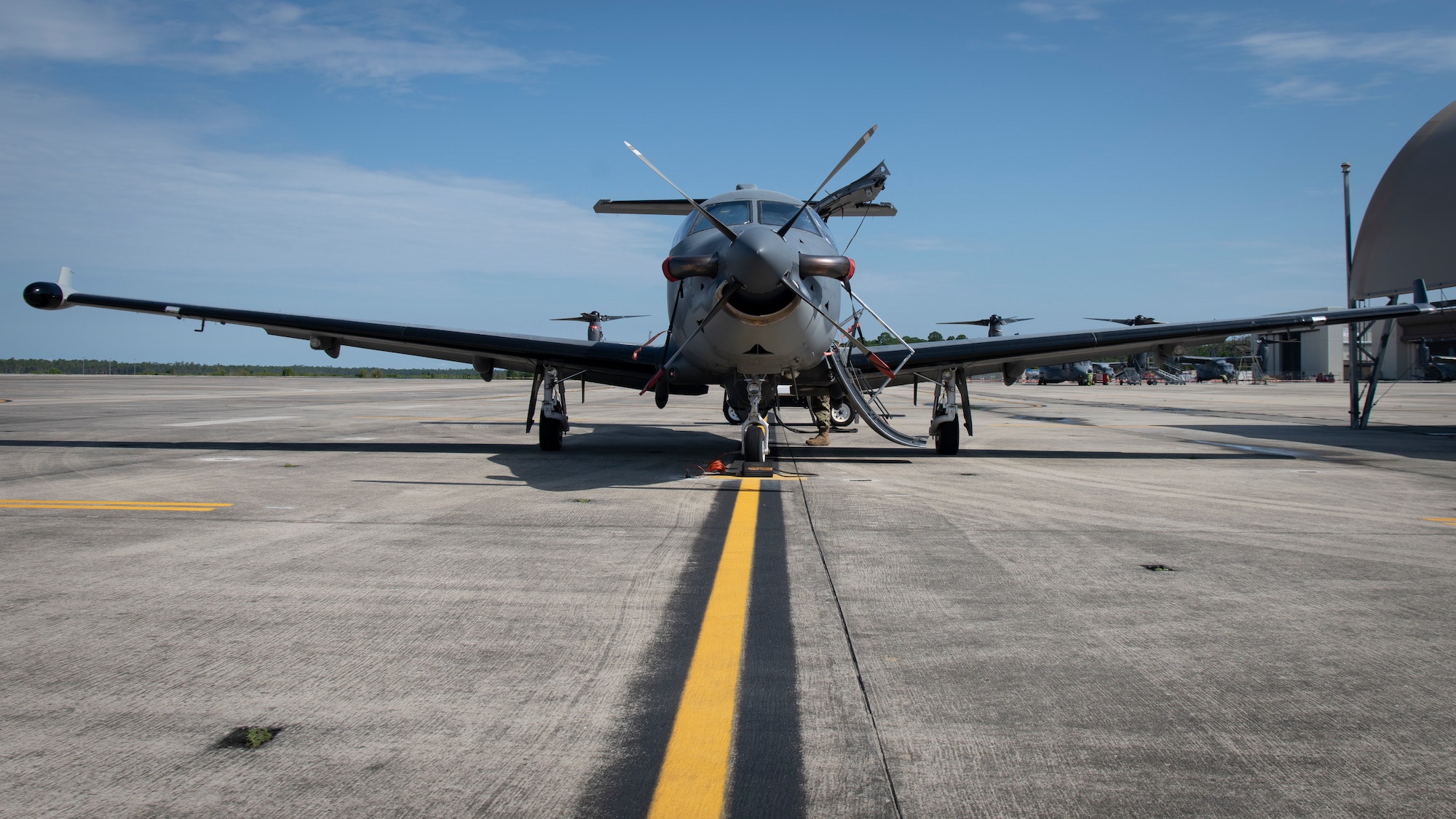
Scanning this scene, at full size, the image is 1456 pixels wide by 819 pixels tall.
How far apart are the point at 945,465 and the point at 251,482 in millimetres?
8813

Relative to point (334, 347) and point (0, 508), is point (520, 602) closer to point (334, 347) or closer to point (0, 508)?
point (0, 508)

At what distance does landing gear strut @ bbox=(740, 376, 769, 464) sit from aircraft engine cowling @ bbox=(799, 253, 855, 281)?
7.02 feet

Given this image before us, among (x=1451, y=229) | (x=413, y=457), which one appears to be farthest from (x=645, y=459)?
(x=1451, y=229)

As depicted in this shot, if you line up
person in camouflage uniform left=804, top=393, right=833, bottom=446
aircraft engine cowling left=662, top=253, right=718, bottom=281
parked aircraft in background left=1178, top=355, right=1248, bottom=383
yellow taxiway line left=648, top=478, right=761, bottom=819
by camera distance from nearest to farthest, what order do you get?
yellow taxiway line left=648, top=478, right=761, bottom=819
aircraft engine cowling left=662, top=253, right=718, bottom=281
person in camouflage uniform left=804, top=393, right=833, bottom=446
parked aircraft in background left=1178, top=355, right=1248, bottom=383

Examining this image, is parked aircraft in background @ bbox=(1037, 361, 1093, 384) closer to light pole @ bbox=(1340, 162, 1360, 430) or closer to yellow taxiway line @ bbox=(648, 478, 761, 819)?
light pole @ bbox=(1340, 162, 1360, 430)

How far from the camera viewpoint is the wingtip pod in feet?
41.1

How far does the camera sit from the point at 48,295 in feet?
41.4

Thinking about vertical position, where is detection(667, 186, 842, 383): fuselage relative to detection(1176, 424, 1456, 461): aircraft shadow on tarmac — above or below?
above

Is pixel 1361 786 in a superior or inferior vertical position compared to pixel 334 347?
inferior

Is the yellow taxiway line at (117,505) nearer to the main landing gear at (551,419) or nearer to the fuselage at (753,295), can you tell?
the fuselage at (753,295)

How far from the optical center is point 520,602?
181 inches

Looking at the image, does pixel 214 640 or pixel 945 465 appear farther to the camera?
pixel 945 465

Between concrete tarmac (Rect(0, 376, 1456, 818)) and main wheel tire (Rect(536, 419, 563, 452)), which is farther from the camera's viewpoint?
main wheel tire (Rect(536, 419, 563, 452))

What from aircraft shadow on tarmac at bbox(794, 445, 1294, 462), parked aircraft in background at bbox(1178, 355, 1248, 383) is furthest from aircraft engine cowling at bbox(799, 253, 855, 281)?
parked aircraft in background at bbox(1178, 355, 1248, 383)
